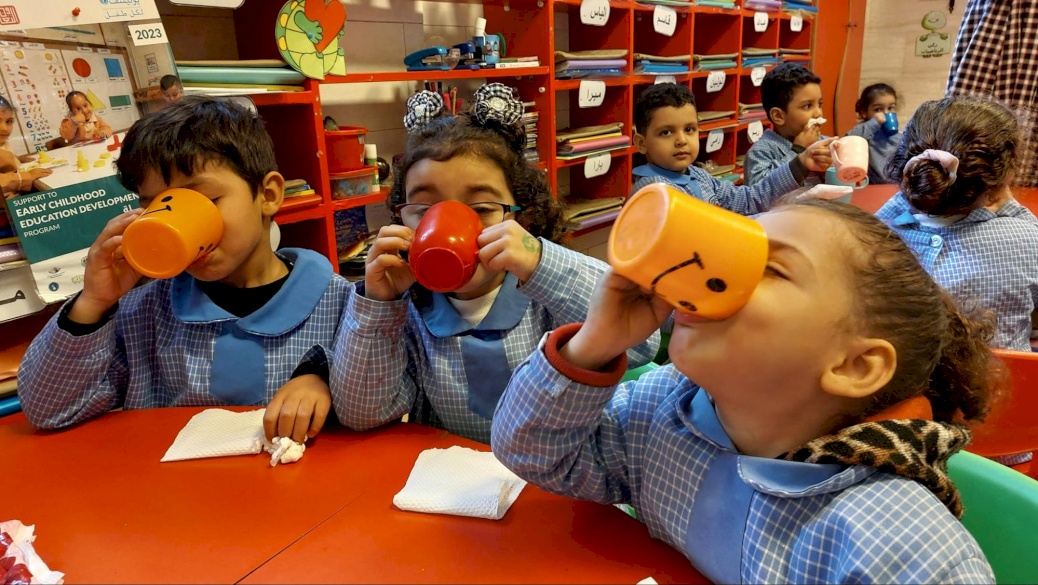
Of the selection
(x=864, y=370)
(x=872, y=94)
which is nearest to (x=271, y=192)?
(x=864, y=370)

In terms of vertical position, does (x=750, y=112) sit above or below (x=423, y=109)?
below

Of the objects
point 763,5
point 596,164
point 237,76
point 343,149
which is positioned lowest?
point 596,164

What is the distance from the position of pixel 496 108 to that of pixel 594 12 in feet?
6.43

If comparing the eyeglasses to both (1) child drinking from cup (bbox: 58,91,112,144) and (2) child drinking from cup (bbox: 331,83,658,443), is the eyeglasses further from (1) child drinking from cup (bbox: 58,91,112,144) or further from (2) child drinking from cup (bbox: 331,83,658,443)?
(1) child drinking from cup (bbox: 58,91,112,144)

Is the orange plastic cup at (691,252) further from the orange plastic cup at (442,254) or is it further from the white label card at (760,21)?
the white label card at (760,21)

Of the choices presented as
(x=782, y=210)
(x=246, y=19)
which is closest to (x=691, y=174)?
(x=246, y=19)

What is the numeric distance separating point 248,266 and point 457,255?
634 mm

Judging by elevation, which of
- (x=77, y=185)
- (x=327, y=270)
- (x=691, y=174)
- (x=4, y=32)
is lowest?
Answer: (x=691, y=174)

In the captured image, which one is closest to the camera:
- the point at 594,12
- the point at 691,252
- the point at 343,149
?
the point at 691,252

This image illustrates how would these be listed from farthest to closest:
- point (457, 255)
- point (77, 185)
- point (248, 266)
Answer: point (77, 185), point (248, 266), point (457, 255)

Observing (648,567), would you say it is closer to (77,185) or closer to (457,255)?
(457,255)

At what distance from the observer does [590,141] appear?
3318 mm

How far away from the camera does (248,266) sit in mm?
1391

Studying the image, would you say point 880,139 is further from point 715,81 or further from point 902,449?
point 902,449
